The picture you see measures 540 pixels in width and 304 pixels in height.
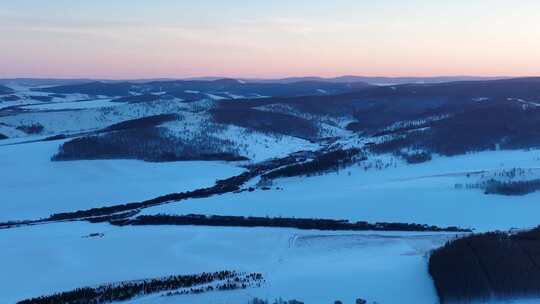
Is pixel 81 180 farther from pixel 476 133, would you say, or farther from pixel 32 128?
pixel 32 128

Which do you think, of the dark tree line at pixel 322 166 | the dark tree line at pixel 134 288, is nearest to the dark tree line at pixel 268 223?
the dark tree line at pixel 134 288

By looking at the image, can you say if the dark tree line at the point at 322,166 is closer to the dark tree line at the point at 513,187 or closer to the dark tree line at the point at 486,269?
the dark tree line at the point at 513,187

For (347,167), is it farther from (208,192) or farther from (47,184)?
(47,184)

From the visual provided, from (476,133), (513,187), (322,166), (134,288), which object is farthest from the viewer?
(476,133)

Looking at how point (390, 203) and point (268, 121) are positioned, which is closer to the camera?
point (390, 203)

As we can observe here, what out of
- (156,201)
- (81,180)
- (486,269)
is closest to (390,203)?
(156,201)

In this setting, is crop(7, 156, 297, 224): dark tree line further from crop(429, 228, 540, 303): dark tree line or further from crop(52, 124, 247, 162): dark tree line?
crop(429, 228, 540, 303): dark tree line

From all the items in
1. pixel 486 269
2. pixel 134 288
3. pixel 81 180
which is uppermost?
pixel 486 269
